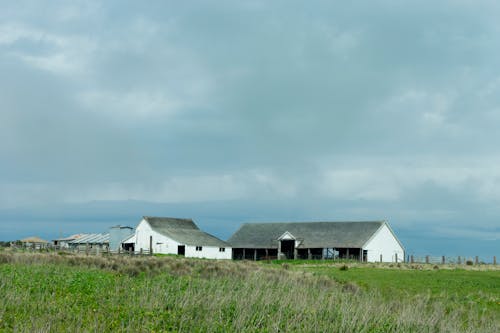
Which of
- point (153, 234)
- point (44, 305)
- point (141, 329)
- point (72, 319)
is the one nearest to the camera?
point (141, 329)

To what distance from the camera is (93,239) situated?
9844 centimetres

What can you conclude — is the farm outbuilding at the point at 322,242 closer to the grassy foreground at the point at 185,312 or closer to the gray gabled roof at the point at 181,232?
the gray gabled roof at the point at 181,232

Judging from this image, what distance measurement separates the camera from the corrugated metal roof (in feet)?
313

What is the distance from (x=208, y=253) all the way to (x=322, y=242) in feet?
51.6

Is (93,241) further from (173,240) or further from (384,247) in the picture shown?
(384,247)

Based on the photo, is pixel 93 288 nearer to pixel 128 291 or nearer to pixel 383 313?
pixel 128 291

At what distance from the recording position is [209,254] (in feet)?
254

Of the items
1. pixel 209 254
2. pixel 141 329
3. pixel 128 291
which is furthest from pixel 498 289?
pixel 209 254

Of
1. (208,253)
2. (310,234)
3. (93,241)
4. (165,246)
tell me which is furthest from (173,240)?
(93,241)

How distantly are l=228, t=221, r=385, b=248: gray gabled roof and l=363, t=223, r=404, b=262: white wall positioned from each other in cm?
91

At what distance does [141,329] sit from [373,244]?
61.3 m

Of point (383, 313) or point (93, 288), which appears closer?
point (383, 313)

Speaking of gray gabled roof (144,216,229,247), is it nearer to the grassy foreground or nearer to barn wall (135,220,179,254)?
barn wall (135,220,179,254)

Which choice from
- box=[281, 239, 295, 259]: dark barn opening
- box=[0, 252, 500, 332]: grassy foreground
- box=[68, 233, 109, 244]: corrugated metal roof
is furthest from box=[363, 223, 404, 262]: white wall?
box=[0, 252, 500, 332]: grassy foreground
